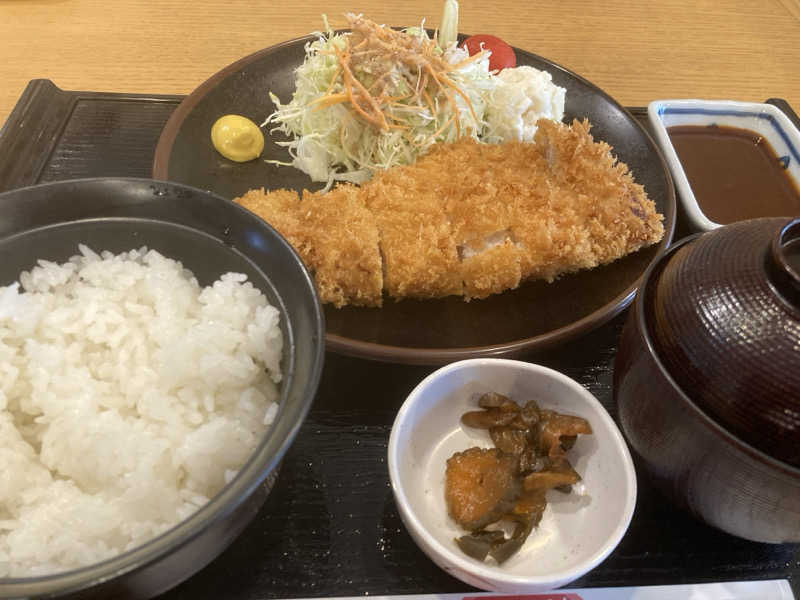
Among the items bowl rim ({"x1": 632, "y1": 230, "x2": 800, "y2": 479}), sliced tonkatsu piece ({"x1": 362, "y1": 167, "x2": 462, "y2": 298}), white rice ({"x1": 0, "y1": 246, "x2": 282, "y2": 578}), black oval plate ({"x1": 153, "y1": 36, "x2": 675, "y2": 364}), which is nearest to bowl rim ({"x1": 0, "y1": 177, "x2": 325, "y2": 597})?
white rice ({"x1": 0, "y1": 246, "x2": 282, "y2": 578})

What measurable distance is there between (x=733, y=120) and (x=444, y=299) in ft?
5.36

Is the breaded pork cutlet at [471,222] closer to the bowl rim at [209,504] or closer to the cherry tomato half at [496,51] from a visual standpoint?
the bowl rim at [209,504]

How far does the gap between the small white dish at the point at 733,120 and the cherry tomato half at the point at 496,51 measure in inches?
27.1

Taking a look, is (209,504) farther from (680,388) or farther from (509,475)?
(680,388)

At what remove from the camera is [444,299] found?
183 cm

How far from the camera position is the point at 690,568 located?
4.23ft

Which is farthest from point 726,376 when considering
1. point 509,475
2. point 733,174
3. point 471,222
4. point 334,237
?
point 733,174

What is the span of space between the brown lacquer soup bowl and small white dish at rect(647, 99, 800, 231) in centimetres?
124

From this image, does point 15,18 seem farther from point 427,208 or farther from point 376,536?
point 376,536

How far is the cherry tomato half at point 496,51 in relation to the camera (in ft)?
8.66

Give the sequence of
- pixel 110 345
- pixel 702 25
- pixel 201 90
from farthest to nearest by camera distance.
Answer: pixel 702 25 → pixel 201 90 → pixel 110 345

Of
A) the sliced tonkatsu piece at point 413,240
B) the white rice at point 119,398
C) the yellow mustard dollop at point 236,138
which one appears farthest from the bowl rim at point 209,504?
the yellow mustard dollop at point 236,138

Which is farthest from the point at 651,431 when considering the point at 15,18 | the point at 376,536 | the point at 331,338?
the point at 15,18

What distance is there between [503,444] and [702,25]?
3320 mm
